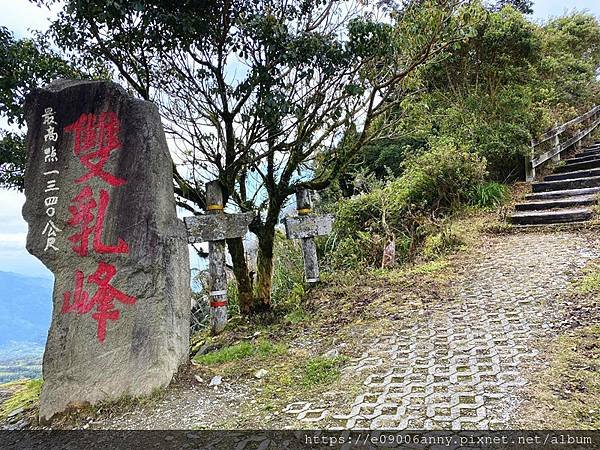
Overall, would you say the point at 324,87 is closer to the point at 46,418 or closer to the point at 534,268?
the point at 534,268

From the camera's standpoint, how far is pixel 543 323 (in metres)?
3.80

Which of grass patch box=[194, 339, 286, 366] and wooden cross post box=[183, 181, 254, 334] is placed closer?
grass patch box=[194, 339, 286, 366]

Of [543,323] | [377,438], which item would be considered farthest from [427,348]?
[377,438]

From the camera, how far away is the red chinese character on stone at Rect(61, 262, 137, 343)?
3433 mm

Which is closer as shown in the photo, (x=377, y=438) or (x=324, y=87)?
(x=377, y=438)

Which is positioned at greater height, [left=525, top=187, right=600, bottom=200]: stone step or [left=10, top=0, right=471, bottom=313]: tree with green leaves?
[left=10, top=0, right=471, bottom=313]: tree with green leaves

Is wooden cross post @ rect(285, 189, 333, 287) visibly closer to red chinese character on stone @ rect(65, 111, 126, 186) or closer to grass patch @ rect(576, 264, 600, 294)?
red chinese character on stone @ rect(65, 111, 126, 186)

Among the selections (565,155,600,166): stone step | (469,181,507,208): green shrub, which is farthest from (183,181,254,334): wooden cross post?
(565,155,600,166): stone step

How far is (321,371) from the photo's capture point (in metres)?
3.55

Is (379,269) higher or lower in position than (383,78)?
lower

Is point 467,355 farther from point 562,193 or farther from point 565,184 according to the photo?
point 565,184

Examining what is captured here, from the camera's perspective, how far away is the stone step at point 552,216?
7020mm

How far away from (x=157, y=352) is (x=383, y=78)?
12.4 feet

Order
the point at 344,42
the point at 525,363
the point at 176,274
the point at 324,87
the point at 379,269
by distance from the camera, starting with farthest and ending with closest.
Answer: the point at 379,269 < the point at 324,87 < the point at 344,42 < the point at 176,274 < the point at 525,363
